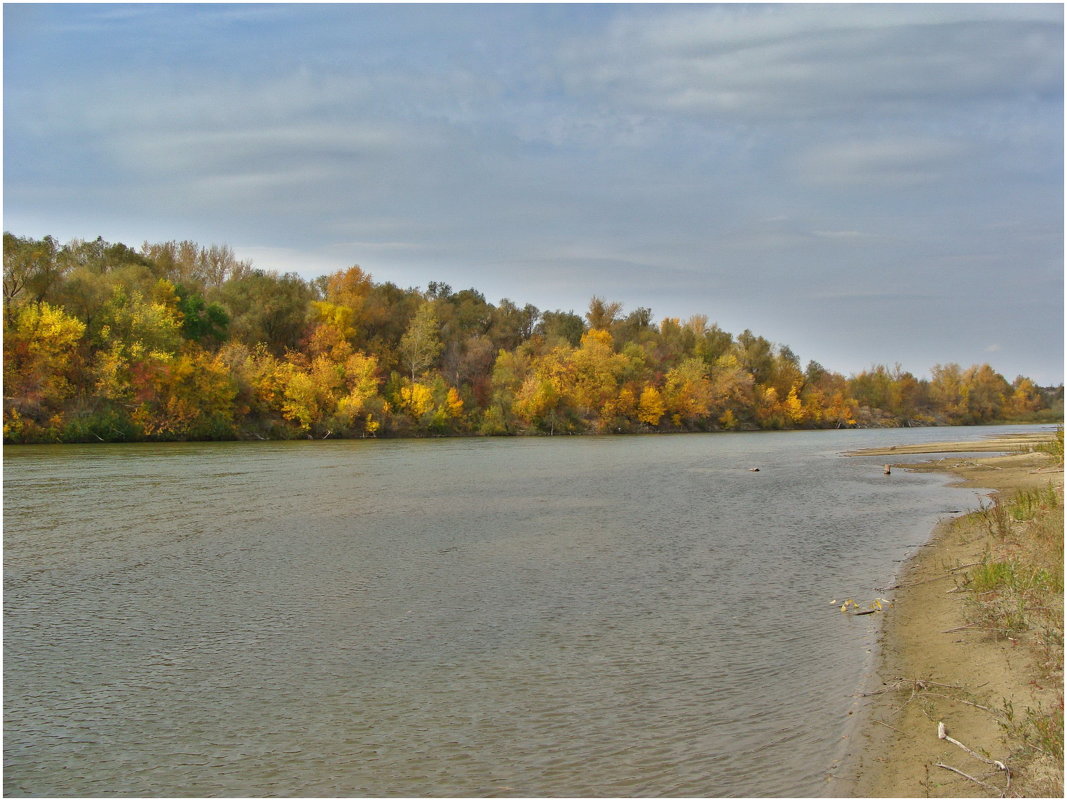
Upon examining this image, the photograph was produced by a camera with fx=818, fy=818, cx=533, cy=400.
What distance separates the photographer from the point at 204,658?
8758 millimetres

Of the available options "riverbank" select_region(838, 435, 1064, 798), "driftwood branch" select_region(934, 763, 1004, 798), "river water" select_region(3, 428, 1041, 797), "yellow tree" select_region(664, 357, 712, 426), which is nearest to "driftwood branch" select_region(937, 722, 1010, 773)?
"riverbank" select_region(838, 435, 1064, 798)

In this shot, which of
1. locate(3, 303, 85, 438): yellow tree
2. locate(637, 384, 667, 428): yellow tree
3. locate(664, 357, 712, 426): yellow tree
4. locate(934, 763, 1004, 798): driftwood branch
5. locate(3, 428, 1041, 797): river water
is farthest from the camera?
locate(664, 357, 712, 426): yellow tree

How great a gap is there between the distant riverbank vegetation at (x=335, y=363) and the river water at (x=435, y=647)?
3217cm

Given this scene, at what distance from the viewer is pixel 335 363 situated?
7294cm

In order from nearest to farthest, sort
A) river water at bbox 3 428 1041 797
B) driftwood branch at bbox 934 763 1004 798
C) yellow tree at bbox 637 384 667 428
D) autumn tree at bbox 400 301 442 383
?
1. driftwood branch at bbox 934 763 1004 798
2. river water at bbox 3 428 1041 797
3. autumn tree at bbox 400 301 442 383
4. yellow tree at bbox 637 384 667 428

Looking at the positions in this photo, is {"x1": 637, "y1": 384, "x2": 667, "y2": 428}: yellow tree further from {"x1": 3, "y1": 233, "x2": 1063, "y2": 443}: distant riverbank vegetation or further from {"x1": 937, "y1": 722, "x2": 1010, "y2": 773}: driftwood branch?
{"x1": 937, "y1": 722, "x2": 1010, "y2": 773}: driftwood branch

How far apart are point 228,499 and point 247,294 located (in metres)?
59.0

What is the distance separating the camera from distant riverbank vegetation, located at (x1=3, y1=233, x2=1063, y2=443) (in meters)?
49.4

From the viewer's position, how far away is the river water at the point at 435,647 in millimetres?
6137

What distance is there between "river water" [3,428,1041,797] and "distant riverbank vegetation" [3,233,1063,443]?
106ft

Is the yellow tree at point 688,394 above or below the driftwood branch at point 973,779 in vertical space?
above

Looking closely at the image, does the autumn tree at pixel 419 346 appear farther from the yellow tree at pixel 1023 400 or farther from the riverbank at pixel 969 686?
the yellow tree at pixel 1023 400

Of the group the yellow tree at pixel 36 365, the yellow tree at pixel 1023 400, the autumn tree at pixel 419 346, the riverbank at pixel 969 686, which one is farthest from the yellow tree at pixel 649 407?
the yellow tree at pixel 1023 400

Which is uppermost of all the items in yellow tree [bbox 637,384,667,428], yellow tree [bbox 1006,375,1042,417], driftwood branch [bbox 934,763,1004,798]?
yellow tree [bbox 1006,375,1042,417]
